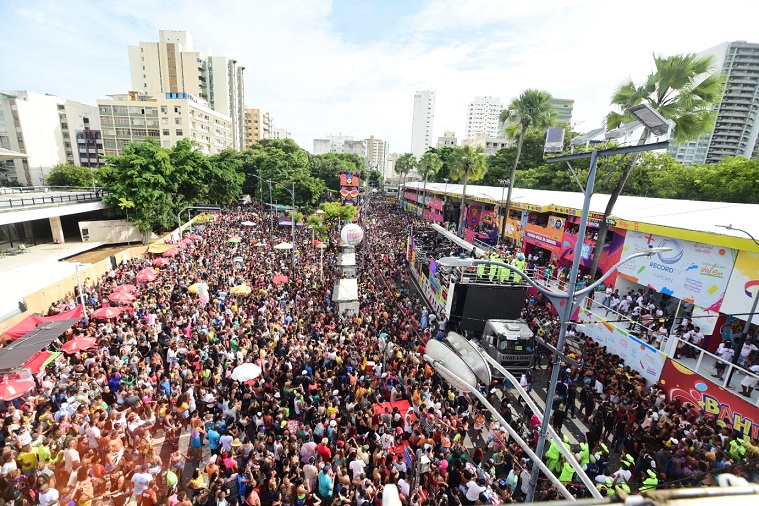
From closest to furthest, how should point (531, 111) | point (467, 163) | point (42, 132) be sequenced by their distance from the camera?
point (531, 111)
point (467, 163)
point (42, 132)

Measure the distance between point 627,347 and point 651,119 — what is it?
13.1m

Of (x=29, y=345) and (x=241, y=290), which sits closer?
(x=29, y=345)

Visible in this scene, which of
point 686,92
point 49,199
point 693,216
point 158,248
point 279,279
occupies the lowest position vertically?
point 158,248

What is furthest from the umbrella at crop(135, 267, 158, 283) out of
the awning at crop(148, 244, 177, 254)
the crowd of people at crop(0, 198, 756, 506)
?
the awning at crop(148, 244, 177, 254)

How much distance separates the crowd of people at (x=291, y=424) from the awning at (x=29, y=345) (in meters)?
1.14

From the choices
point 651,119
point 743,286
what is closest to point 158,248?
point 651,119

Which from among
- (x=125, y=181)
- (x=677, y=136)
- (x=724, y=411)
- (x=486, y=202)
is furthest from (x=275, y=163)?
(x=724, y=411)

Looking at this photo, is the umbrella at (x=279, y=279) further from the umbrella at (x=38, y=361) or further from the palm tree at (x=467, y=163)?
the palm tree at (x=467, y=163)

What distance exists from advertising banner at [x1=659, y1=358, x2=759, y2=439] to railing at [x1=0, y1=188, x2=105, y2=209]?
1577 inches

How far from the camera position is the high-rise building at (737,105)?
94562 millimetres

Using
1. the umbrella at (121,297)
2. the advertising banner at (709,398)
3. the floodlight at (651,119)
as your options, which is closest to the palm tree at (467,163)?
the advertising banner at (709,398)

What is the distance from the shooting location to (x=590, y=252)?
69.4 ft

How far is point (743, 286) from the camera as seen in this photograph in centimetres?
1277

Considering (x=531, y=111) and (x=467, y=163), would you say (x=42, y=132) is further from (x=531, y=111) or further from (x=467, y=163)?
(x=531, y=111)
